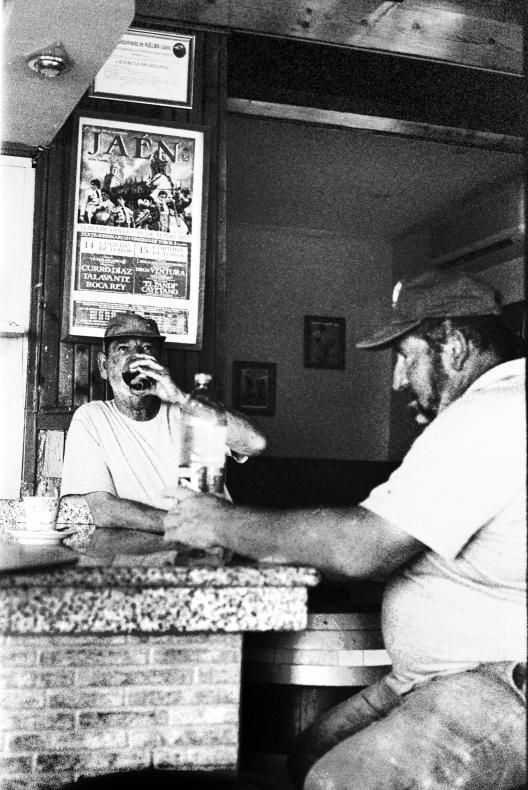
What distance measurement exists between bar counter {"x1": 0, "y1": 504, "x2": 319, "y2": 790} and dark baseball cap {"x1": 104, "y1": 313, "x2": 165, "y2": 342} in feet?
6.20

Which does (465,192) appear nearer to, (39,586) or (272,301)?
(272,301)

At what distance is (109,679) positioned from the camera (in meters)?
1.48

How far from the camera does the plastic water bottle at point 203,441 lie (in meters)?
1.83

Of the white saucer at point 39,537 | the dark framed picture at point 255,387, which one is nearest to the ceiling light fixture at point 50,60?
the white saucer at point 39,537

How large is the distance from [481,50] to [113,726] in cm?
408

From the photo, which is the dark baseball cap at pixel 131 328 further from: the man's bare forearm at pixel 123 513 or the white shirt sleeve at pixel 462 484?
the white shirt sleeve at pixel 462 484

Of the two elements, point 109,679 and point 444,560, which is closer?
point 109,679

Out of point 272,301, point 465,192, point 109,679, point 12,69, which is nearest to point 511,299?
point 465,192

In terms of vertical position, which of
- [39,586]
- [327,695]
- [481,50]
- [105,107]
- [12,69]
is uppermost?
[481,50]

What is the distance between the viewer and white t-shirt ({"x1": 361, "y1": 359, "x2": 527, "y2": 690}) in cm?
155

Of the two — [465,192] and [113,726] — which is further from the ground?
[465,192]

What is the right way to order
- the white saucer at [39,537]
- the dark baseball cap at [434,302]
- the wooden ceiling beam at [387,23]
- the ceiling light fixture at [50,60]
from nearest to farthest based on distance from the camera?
the dark baseball cap at [434,302] → the white saucer at [39,537] → the ceiling light fixture at [50,60] → the wooden ceiling beam at [387,23]

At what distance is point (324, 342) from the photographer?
884 cm

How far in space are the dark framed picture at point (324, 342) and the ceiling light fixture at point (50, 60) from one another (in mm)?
6432
